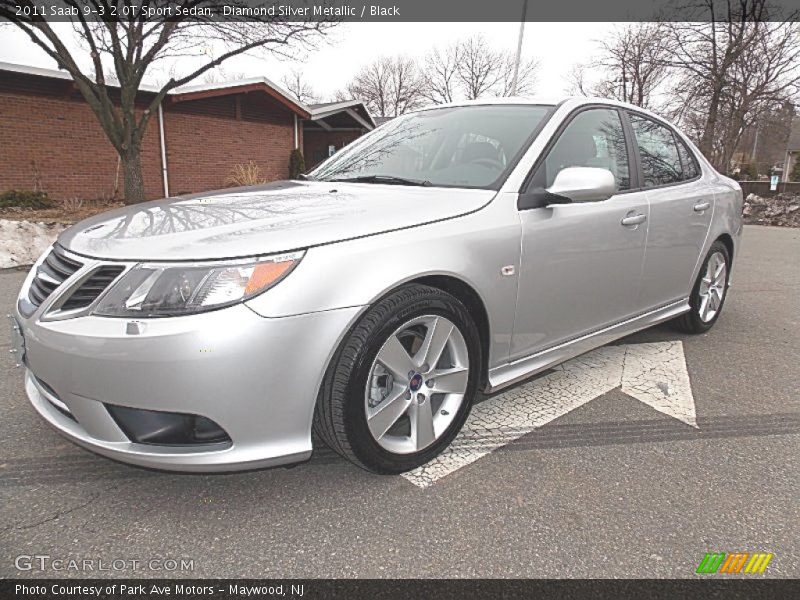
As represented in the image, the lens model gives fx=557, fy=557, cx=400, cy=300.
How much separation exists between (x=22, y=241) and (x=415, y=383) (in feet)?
24.7

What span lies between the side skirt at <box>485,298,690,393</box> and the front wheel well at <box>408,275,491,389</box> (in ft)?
0.25

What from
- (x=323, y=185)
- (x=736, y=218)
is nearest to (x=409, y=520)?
(x=323, y=185)

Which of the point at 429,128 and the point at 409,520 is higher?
the point at 429,128

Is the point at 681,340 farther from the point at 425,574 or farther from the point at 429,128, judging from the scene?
the point at 425,574

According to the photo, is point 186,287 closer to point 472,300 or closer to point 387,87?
point 472,300

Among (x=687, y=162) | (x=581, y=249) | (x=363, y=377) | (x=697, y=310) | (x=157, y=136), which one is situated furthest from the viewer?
(x=157, y=136)

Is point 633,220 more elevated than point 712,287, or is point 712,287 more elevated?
point 633,220

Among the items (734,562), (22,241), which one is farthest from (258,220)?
(22,241)

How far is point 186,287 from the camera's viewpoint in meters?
1.77

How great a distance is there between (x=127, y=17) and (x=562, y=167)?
464 inches

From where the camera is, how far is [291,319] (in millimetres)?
1789

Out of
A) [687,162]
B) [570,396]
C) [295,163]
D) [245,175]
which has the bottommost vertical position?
[570,396]

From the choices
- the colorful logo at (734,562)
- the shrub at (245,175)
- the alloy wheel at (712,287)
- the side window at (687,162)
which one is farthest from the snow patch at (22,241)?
the colorful logo at (734,562)

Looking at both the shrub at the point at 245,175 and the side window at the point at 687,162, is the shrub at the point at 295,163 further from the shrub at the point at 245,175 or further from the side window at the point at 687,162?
the side window at the point at 687,162
